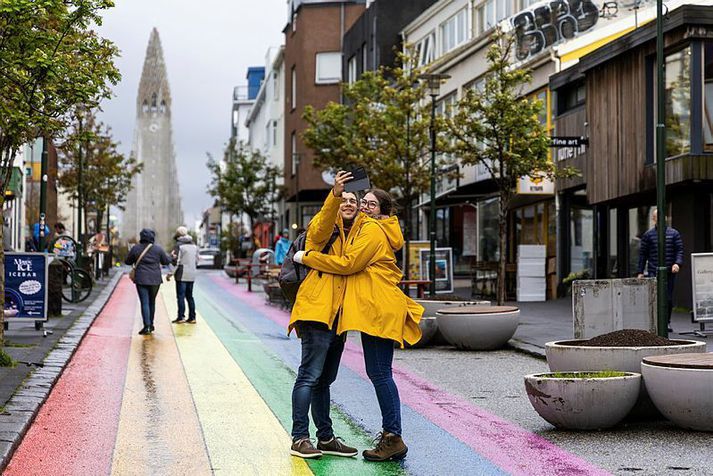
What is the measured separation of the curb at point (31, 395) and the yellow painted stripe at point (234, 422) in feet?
4.31

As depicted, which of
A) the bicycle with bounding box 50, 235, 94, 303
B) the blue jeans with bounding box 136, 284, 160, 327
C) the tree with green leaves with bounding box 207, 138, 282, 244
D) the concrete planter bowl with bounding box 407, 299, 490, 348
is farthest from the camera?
the tree with green leaves with bounding box 207, 138, 282, 244

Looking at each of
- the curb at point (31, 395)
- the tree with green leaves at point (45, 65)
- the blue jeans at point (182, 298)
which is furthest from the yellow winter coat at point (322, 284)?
the blue jeans at point (182, 298)

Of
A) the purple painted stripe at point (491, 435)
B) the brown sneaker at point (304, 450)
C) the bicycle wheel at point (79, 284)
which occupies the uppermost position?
the bicycle wheel at point (79, 284)

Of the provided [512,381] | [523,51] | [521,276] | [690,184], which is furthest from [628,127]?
[512,381]

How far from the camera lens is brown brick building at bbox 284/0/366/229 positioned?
56.8 meters

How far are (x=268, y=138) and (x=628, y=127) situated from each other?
57.3 meters

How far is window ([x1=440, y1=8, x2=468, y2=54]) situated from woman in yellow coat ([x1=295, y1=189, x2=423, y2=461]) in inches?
1255

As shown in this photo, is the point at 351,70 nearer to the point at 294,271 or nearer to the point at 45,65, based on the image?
the point at 45,65

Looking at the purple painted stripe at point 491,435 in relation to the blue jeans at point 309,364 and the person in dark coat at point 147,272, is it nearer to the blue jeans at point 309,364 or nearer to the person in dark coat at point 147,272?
the blue jeans at point 309,364

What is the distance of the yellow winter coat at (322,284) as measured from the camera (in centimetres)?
725

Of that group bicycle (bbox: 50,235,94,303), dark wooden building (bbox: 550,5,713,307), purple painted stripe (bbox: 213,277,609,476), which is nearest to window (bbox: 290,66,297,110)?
dark wooden building (bbox: 550,5,713,307)

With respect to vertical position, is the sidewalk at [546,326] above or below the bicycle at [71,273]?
below

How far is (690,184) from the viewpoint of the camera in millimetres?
20953

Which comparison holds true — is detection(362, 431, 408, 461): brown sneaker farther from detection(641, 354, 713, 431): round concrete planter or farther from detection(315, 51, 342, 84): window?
detection(315, 51, 342, 84): window
